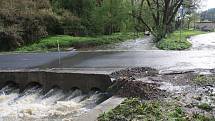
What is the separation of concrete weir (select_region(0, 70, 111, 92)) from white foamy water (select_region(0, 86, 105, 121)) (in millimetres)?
331

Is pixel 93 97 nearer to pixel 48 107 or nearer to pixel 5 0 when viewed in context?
pixel 48 107

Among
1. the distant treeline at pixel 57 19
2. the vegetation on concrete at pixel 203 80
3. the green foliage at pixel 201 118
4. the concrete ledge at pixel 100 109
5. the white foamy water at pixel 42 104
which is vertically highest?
the distant treeline at pixel 57 19

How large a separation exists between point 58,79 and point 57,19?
100 ft

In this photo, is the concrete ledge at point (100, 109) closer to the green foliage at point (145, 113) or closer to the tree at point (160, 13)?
the green foliage at point (145, 113)

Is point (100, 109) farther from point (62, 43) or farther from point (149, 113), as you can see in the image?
point (62, 43)

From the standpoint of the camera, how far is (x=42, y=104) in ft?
52.7

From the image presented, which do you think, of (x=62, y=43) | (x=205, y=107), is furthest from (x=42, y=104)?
(x=62, y=43)

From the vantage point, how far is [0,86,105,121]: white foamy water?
13.8 metres

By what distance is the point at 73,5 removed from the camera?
182 feet

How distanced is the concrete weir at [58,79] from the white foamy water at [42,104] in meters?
0.33

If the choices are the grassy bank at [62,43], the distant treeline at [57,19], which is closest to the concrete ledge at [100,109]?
the grassy bank at [62,43]

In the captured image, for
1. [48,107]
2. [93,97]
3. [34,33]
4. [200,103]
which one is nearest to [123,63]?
[93,97]

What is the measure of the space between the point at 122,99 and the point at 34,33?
3110 cm

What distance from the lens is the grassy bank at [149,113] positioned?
10.3 m
